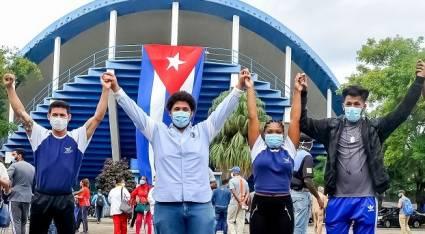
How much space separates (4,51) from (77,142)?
23.8m

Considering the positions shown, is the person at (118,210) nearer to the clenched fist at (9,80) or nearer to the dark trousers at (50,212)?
the dark trousers at (50,212)

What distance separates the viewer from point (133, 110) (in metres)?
6.13

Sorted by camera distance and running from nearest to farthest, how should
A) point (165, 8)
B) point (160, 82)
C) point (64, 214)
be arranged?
point (64, 214), point (160, 82), point (165, 8)

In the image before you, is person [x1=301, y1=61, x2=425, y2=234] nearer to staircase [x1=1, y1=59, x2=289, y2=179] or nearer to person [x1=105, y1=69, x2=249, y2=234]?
person [x1=105, y1=69, x2=249, y2=234]

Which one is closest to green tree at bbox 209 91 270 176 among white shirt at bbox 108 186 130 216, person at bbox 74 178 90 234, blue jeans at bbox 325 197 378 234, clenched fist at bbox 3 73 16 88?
person at bbox 74 178 90 234

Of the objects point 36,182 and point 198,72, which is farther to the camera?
point 198,72

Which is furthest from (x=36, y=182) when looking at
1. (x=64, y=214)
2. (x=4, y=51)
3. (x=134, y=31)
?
(x=134, y=31)

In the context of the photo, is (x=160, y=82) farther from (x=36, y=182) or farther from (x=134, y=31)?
(x=36, y=182)

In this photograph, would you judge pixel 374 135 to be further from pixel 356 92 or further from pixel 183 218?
pixel 183 218

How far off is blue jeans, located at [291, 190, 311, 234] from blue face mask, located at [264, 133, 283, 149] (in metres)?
2.04

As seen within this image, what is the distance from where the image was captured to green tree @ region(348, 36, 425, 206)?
32594 mm

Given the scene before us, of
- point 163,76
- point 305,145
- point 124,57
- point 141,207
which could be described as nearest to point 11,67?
point 163,76

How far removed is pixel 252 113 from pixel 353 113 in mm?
1009

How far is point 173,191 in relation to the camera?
5.90 m
